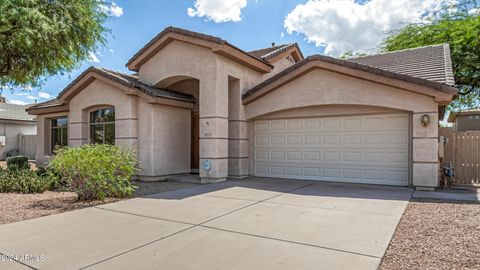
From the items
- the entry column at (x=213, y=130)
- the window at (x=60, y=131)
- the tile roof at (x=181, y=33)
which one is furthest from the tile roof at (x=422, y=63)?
the window at (x=60, y=131)

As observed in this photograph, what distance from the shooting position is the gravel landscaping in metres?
4.09

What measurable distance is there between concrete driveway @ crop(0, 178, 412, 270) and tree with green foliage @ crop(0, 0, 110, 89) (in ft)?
24.7

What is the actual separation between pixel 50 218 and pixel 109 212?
1.14 m

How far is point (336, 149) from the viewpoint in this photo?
11492 mm

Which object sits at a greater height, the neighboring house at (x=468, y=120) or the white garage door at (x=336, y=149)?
the neighboring house at (x=468, y=120)

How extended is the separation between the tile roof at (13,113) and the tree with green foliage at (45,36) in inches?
562

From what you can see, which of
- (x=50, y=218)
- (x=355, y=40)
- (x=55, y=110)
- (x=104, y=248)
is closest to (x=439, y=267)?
(x=104, y=248)

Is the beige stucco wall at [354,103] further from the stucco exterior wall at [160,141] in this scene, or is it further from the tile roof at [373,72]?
the stucco exterior wall at [160,141]

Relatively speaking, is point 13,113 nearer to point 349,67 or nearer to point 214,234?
point 349,67

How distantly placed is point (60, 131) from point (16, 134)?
42.4ft

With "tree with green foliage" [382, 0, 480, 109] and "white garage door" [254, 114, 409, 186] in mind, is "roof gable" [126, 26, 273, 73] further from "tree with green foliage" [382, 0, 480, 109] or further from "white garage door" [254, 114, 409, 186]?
"tree with green foliage" [382, 0, 480, 109]

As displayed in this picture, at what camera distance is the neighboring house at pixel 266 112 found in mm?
10195

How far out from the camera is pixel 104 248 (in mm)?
4688

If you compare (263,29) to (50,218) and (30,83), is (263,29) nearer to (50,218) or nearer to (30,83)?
(30,83)
